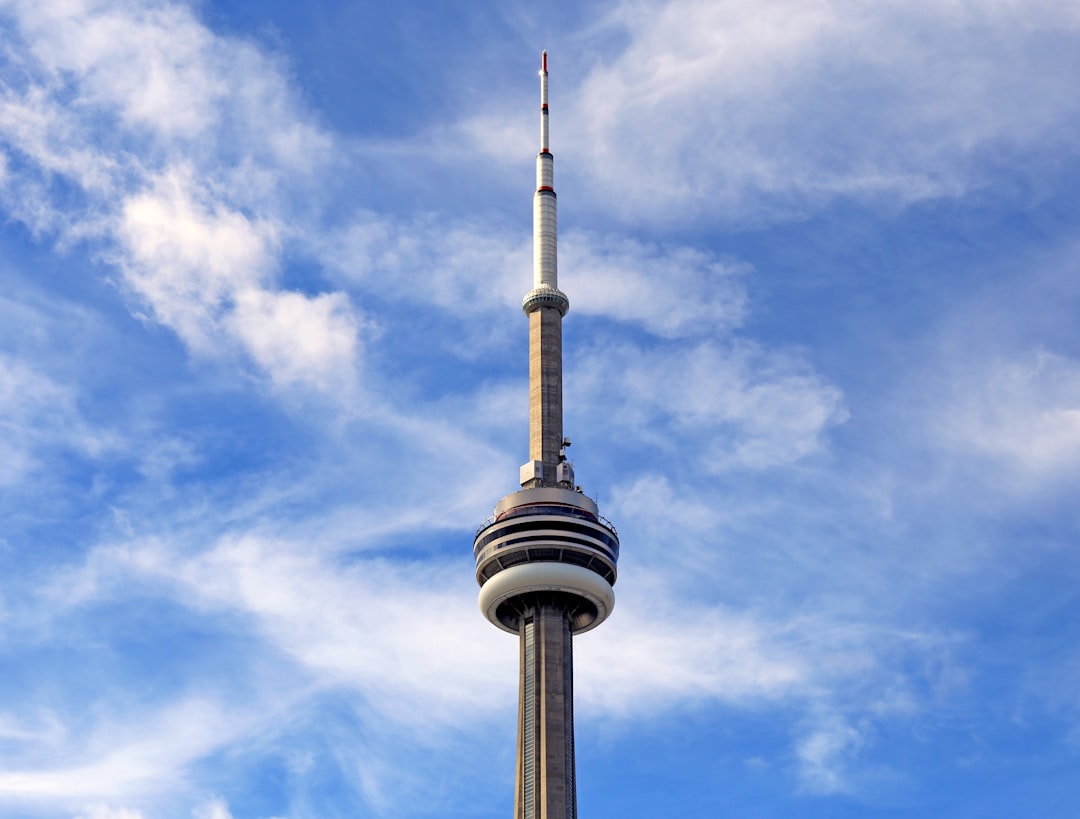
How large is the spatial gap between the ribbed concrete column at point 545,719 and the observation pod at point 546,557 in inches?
96.3

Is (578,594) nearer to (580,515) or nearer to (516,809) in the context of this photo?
(580,515)

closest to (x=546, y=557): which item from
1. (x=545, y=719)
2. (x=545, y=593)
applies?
(x=545, y=593)

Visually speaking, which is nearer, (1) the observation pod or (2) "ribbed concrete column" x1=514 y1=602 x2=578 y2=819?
(2) "ribbed concrete column" x1=514 y1=602 x2=578 y2=819

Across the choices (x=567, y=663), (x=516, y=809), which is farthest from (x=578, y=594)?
(x=516, y=809)

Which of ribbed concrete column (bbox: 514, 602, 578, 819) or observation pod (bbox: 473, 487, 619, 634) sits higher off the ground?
observation pod (bbox: 473, 487, 619, 634)

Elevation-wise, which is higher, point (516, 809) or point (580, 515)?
point (580, 515)

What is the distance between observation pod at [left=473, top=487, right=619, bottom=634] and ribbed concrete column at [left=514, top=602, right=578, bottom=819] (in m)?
2.45

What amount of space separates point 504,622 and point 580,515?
15118 millimetres

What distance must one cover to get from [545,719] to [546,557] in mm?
16842

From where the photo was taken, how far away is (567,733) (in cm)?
18550

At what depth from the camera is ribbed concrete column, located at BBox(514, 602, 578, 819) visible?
181m

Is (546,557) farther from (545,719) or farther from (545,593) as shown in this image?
(545,719)

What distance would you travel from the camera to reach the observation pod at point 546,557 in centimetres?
18875

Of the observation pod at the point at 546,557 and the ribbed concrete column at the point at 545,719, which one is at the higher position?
the observation pod at the point at 546,557
